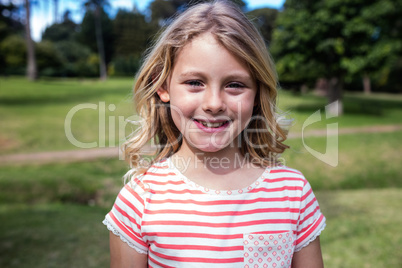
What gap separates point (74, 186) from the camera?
564 cm

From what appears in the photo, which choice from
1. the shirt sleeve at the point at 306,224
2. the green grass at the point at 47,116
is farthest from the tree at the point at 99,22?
the shirt sleeve at the point at 306,224

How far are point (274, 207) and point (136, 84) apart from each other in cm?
78

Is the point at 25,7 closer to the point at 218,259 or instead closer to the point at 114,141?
the point at 114,141

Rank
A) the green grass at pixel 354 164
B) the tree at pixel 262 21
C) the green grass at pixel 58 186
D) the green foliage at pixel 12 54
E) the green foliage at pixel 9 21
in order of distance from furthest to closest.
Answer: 1. the green foliage at pixel 12 54
2. the green foliage at pixel 9 21
3. the green grass at pixel 354 164
4. the green grass at pixel 58 186
5. the tree at pixel 262 21

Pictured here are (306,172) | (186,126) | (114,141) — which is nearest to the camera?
(186,126)

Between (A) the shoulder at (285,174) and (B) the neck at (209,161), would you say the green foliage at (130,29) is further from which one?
(A) the shoulder at (285,174)

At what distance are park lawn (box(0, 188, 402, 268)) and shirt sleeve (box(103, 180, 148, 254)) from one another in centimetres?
217

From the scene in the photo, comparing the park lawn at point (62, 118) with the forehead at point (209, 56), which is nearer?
the forehead at point (209, 56)

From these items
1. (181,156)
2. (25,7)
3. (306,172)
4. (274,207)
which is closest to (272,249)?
(274,207)

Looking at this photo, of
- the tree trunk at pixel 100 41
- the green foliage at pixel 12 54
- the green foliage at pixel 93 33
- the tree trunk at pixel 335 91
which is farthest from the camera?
the tree trunk at pixel 100 41

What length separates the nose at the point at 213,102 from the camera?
4.03 ft

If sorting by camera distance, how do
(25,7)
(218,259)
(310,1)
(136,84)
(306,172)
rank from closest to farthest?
(218,259), (136,84), (306,172), (310,1), (25,7)

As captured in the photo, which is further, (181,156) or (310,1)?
(310,1)

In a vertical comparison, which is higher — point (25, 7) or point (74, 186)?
point (25, 7)
